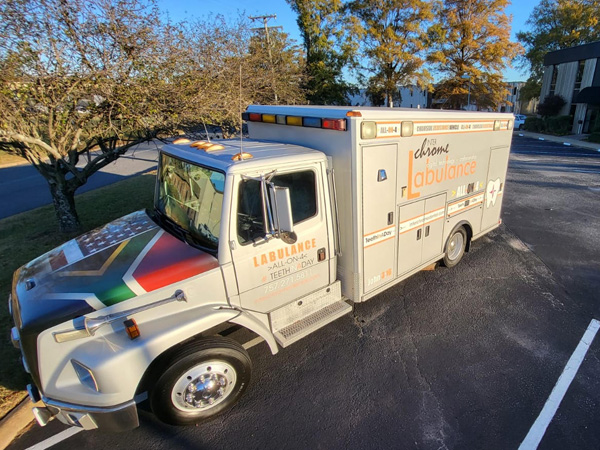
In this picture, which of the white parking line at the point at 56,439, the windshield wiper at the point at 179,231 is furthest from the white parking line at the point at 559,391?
the white parking line at the point at 56,439

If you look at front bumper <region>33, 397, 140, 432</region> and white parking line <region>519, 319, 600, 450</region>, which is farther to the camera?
white parking line <region>519, 319, 600, 450</region>

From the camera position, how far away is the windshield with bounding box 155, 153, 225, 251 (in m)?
3.28

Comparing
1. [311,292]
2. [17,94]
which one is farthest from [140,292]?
[17,94]

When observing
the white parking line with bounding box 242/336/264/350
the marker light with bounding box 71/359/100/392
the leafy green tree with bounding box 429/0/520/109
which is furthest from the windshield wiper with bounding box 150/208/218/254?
the leafy green tree with bounding box 429/0/520/109

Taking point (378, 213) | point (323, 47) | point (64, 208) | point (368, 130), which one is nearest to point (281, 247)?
point (378, 213)

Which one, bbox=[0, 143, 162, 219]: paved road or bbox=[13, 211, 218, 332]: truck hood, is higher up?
bbox=[13, 211, 218, 332]: truck hood

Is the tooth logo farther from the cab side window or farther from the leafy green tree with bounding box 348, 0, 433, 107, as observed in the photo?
the leafy green tree with bounding box 348, 0, 433, 107

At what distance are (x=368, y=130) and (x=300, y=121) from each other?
2.84ft

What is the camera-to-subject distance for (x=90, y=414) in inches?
107

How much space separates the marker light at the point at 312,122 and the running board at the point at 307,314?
1907 millimetres

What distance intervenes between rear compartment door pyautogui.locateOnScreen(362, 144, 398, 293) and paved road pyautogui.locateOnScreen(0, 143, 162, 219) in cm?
709

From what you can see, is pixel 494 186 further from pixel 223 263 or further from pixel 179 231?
pixel 179 231

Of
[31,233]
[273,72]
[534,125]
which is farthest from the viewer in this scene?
[534,125]

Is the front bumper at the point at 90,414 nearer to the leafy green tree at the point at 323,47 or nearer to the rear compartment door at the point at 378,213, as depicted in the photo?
the rear compartment door at the point at 378,213
